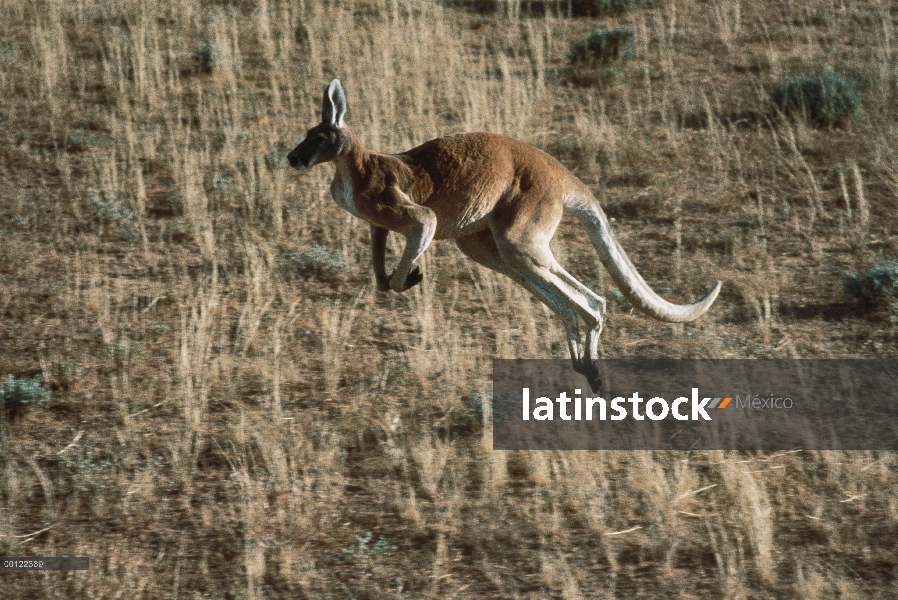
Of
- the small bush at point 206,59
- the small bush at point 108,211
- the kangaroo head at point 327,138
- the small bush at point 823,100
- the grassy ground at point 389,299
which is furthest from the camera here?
the small bush at point 206,59

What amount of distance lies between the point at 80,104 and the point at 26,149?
3.18ft

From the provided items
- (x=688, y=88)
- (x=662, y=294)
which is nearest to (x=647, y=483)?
(x=662, y=294)

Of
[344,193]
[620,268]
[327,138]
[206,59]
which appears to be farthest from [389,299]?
[206,59]

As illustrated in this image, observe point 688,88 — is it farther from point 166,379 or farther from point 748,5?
point 166,379

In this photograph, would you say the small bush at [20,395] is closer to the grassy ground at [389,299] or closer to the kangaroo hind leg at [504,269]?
the grassy ground at [389,299]

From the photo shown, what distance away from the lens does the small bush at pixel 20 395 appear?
7.70 metres

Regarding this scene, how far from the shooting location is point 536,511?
679cm

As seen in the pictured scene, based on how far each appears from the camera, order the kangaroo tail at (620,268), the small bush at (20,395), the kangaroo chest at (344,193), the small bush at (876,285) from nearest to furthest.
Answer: the kangaroo chest at (344,193), the kangaroo tail at (620,268), the small bush at (20,395), the small bush at (876,285)

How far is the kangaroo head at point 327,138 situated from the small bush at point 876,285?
5.18 metres

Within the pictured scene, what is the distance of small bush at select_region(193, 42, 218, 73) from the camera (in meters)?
12.7

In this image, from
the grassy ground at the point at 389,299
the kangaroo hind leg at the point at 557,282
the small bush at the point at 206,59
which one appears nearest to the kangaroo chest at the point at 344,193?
the kangaroo hind leg at the point at 557,282

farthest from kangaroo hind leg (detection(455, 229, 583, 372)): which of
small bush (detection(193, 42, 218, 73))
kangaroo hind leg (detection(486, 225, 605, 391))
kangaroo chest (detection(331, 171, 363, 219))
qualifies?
small bush (detection(193, 42, 218, 73))

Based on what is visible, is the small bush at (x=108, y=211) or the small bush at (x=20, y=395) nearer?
the small bush at (x=20, y=395)

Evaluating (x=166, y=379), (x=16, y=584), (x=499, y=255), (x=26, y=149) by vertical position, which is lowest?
(x=16, y=584)
